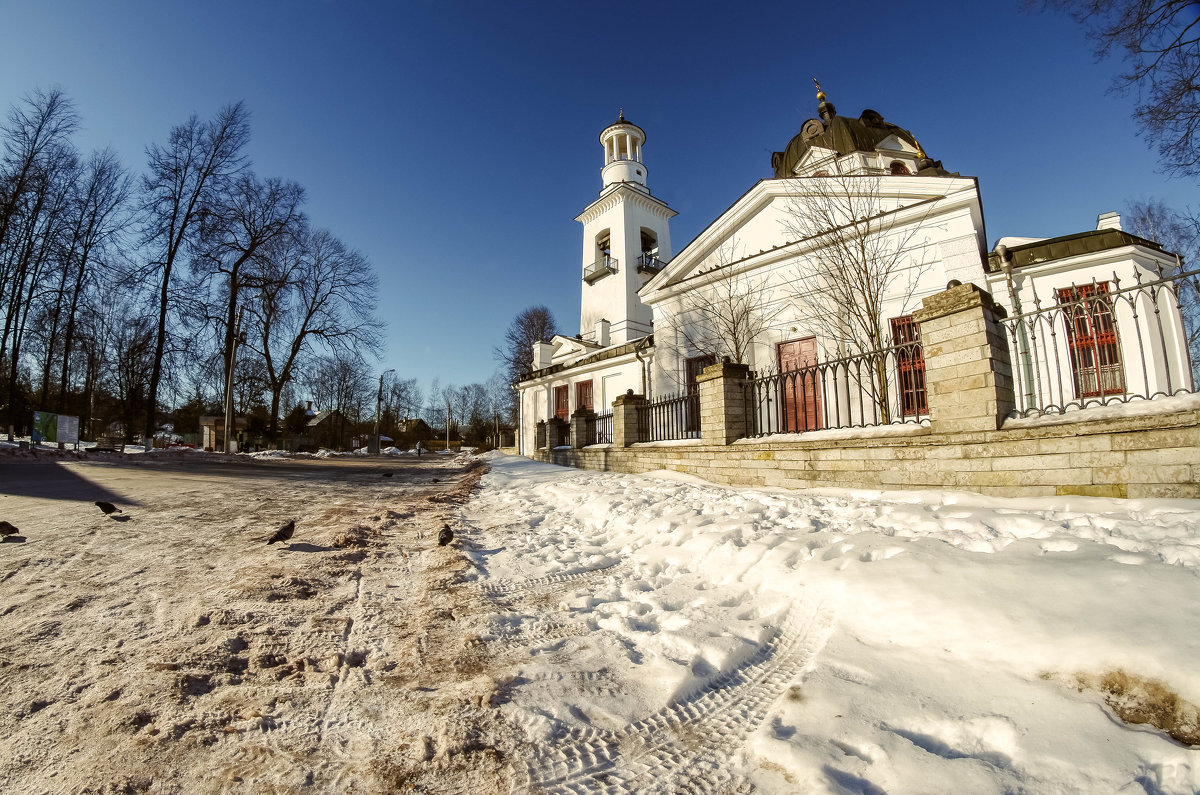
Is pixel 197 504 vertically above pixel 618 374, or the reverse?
pixel 618 374

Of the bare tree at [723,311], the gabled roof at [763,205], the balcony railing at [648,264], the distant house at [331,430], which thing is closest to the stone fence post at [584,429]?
the bare tree at [723,311]

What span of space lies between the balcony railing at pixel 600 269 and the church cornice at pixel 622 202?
2.76 meters

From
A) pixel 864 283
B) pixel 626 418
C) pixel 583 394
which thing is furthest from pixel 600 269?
pixel 864 283

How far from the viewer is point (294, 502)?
24.6ft

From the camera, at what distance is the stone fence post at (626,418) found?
12.0 m

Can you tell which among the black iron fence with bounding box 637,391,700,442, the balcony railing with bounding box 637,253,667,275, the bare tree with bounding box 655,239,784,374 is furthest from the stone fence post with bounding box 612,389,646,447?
the balcony railing with bounding box 637,253,667,275

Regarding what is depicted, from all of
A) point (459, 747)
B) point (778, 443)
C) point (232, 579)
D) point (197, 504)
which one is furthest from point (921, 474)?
point (197, 504)

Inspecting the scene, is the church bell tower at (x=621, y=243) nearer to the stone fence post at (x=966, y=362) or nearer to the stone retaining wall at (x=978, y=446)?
the stone retaining wall at (x=978, y=446)

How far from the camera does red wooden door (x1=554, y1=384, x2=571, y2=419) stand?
2166 cm

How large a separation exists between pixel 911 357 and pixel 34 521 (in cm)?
1018

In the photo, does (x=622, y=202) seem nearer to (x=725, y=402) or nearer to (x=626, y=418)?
(x=626, y=418)

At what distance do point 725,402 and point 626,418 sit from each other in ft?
13.0

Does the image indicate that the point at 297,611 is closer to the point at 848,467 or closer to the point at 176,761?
the point at 176,761

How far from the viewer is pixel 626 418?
39.4ft
